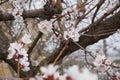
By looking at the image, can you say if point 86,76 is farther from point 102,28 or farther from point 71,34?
point 102,28

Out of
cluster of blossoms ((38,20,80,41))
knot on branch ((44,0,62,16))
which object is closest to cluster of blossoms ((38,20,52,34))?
cluster of blossoms ((38,20,80,41))

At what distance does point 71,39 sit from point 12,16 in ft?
2.14

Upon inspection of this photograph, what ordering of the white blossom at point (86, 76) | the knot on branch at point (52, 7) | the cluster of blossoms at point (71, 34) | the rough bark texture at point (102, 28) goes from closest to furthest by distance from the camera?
the white blossom at point (86, 76), the knot on branch at point (52, 7), the cluster of blossoms at point (71, 34), the rough bark texture at point (102, 28)

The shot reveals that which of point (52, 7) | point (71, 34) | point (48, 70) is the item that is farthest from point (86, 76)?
point (71, 34)

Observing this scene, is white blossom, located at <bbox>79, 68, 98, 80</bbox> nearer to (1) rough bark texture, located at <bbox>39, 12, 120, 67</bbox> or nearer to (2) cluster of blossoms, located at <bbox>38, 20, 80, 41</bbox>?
(2) cluster of blossoms, located at <bbox>38, 20, 80, 41</bbox>

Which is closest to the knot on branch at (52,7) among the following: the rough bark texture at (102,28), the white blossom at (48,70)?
the rough bark texture at (102,28)

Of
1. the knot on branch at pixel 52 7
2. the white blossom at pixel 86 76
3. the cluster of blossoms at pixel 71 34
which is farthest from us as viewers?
the cluster of blossoms at pixel 71 34

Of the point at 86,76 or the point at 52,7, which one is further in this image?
the point at 52,7

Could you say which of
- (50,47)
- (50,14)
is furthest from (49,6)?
(50,47)

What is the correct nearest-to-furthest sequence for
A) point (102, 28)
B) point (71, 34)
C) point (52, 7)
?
point (52, 7) < point (71, 34) < point (102, 28)

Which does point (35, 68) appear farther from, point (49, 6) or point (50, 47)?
point (50, 47)

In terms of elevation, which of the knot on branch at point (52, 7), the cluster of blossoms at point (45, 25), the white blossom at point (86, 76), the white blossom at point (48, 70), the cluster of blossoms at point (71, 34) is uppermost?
the cluster of blossoms at point (45, 25)

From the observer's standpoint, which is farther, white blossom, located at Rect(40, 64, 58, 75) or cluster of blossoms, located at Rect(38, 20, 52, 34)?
cluster of blossoms, located at Rect(38, 20, 52, 34)

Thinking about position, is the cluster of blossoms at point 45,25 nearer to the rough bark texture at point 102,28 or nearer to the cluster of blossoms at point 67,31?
the cluster of blossoms at point 67,31
